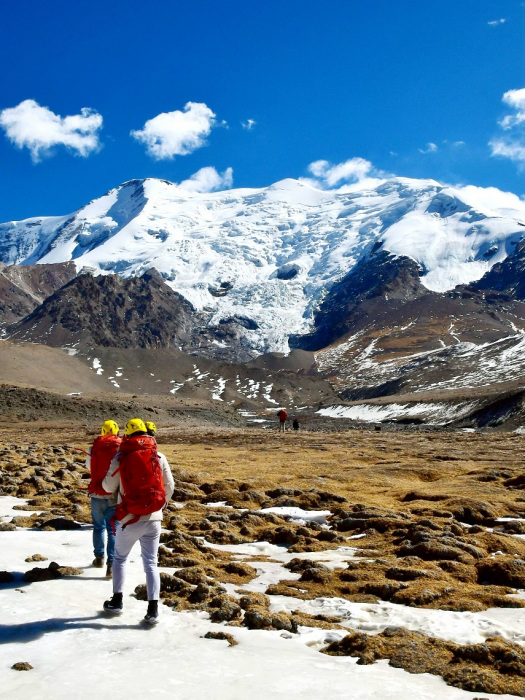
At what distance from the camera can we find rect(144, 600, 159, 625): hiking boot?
906 centimetres

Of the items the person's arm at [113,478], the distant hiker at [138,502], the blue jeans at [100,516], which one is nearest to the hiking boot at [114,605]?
the distant hiker at [138,502]

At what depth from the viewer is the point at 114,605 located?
948 centimetres

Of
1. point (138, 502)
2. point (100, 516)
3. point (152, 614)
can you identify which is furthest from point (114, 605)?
point (100, 516)

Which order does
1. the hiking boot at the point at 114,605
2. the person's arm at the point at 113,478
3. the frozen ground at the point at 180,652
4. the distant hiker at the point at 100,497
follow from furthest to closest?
the distant hiker at the point at 100,497
the person's arm at the point at 113,478
the hiking boot at the point at 114,605
the frozen ground at the point at 180,652

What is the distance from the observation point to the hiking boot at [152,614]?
9062 millimetres

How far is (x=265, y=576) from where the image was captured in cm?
1242

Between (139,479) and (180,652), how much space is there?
2.93 meters

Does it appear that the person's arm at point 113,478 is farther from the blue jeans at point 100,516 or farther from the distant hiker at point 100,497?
the blue jeans at point 100,516

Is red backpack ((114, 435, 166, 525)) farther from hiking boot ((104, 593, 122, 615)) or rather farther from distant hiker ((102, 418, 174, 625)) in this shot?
hiking boot ((104, 593, 122, 615))

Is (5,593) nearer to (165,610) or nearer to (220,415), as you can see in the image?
(165,610)

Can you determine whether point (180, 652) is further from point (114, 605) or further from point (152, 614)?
point (114, 605)

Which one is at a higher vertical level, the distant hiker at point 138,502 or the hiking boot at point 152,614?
the distant hiker at point 138,502

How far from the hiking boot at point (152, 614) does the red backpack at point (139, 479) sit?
1.38m

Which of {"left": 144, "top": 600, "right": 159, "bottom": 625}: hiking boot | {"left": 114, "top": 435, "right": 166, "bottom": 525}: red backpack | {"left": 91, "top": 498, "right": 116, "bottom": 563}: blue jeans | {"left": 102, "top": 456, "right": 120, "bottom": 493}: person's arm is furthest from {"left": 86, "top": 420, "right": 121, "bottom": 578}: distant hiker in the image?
{"left": 144, "top": 600, "right": 159, "bottom": 625}: hiking boot
